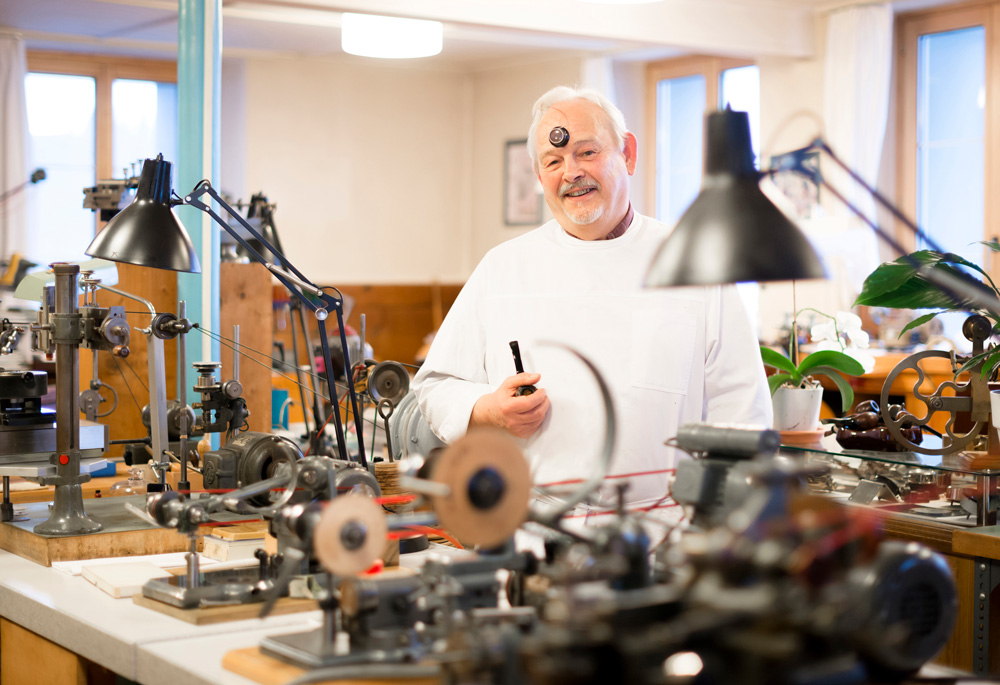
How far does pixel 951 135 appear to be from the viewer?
677 centimetres

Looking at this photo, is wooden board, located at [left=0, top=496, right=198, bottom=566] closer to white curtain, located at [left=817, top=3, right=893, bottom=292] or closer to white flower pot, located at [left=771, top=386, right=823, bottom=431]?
white flower pot, located at [left=771, top=386, right=823, bottom=431]

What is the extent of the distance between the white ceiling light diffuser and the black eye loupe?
11.2 ft

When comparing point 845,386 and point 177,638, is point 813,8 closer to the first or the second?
point 845,386

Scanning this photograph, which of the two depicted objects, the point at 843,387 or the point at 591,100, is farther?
the point at 843,387

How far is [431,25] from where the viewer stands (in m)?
5.72

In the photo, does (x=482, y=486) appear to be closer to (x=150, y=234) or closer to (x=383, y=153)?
(x=150, y=234)

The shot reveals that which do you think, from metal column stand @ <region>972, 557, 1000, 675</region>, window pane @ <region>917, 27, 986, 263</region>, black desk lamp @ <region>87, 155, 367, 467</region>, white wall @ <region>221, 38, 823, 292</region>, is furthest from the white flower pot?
white wall @ <region>221, 38, 823, 292</region>

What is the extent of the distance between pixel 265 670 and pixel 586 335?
1249 mm

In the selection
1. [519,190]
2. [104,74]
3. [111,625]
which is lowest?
[111,625]

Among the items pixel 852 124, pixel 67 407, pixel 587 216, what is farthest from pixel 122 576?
pixel 852 124

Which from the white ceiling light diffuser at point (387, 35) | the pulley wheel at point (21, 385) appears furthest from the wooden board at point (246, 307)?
the white ceiling light diffuser at point (387, 35)

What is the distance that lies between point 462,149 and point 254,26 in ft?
8.15

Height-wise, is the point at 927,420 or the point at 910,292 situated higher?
the point at 910,292

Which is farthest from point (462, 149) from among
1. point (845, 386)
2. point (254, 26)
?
point (845, 386)
